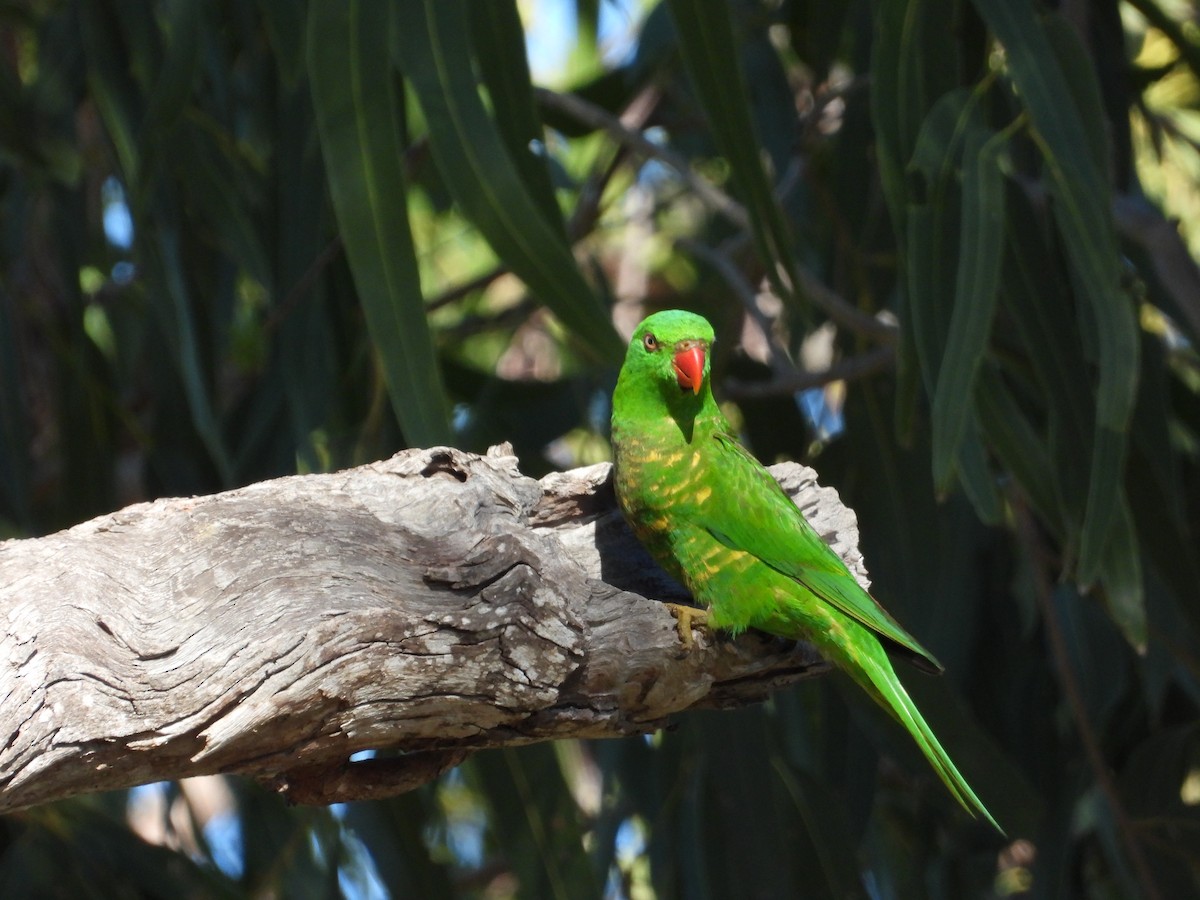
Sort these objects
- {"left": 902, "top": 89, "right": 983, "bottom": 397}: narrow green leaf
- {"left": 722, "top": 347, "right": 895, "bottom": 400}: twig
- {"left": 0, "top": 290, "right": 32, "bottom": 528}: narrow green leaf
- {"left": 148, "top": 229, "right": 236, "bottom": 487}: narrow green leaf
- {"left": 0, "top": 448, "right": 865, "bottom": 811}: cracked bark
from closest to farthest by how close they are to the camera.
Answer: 1. {"left": 0, "top": 448, "right": 865, "bottom": 811}: cracked bark
2. {"left": 902, "top": 89, "right": 983, "bottom": 397}: narrow green leaf
3. {"left": 148, "top": 229, "right": 236, "bottom": 487}: narrow green leaf
4. {"left": 722, "top": 347, "right": 895, "bottom": 400}: twig
5. {"left": 0, "top": 290, "right": 32, "bottom": 528}: narrow green leaf

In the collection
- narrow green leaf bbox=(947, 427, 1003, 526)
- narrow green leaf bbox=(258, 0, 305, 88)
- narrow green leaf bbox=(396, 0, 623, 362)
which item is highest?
narrow green leaf bbox=(258, 0, 305, 88)

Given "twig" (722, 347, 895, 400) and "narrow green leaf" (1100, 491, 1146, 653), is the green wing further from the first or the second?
"twig" (722, 347, 895, 400)

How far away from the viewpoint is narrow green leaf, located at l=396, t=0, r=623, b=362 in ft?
6.61

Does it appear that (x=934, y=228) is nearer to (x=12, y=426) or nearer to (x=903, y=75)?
(x=903, y=75)

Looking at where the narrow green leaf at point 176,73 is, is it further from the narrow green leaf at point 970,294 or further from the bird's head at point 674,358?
the narrow green leaf at point 970,294

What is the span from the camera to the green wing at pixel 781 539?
1.81 metres

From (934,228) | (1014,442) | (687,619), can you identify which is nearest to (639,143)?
(934,228)

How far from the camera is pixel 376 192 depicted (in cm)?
201

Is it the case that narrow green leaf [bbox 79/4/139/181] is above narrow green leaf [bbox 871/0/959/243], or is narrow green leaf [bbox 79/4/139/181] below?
above

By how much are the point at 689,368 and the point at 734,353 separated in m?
1.67

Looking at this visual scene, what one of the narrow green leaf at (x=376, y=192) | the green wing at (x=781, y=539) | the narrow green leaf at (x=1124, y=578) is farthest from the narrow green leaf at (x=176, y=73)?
the narrow green leaf at (x=1124, y=578)

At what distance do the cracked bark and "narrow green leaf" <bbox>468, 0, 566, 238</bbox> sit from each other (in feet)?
2.12

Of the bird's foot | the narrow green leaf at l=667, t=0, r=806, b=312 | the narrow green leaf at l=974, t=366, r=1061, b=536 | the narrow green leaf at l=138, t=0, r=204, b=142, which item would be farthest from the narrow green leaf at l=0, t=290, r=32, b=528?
the narrow green leaf at l=974, t=366, r=1061, b=536

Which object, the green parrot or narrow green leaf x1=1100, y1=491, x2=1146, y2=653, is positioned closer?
the green parrot
